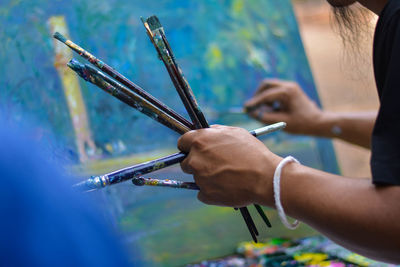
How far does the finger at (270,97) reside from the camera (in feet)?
4.40

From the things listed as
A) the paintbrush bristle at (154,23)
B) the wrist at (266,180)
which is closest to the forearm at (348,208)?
the wrist at (266,180)

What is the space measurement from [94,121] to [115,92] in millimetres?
446

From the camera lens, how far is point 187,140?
2.19 feet

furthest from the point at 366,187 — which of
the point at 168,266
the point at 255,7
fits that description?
the point at 255,7

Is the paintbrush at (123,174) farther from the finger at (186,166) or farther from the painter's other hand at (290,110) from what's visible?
the painter's other hand at (290,110)

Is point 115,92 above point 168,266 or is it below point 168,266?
above

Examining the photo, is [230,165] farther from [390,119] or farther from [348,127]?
[348,127]

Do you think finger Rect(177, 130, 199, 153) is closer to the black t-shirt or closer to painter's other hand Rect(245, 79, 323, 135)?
the black t-shirt

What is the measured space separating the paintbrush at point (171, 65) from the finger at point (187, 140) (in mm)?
38

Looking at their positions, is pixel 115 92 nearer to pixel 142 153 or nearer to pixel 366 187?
pixel 366 187

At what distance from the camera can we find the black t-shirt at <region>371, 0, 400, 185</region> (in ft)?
1.84

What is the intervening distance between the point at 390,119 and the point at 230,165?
22 centimetres

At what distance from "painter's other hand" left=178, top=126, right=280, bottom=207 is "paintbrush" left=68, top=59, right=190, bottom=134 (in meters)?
0.04

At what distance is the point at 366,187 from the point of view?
1.93 feet
